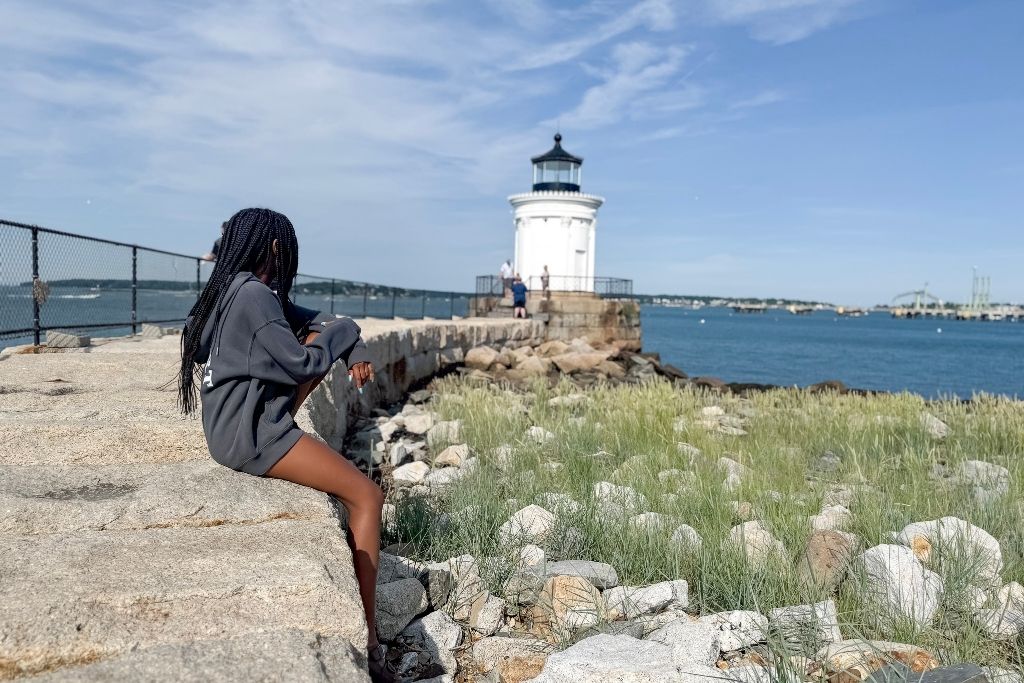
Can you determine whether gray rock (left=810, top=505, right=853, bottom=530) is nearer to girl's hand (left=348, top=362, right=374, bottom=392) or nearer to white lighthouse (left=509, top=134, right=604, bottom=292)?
girl's hand (left=348, top=362, right=374, bottom=392)

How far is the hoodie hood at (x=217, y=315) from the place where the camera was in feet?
9.59

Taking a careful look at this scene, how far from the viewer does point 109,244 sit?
9734 millimetres

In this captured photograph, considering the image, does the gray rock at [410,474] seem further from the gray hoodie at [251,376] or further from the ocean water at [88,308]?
the ocean water at [88,308]

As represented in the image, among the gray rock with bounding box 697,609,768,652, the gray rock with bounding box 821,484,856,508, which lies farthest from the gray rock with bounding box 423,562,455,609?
the gray rock with bounding box 821,484,856,508

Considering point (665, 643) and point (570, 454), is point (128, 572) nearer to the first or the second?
point (665, 643)

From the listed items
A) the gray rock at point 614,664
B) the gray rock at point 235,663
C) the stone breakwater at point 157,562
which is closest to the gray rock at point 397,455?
the stone breakwater at point 157,562

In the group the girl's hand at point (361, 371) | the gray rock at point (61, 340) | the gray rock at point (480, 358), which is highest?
the girl's hand at point (361, 371)

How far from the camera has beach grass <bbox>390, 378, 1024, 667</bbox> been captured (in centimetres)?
354

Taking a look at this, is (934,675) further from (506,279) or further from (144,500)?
(506,279)

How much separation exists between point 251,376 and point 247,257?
0.48 metres

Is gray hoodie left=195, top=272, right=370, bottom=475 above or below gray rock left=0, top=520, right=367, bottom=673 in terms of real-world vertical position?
above

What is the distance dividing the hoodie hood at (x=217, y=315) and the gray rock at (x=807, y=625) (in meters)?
2.25

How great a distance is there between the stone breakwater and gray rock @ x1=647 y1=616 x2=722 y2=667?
1232mm

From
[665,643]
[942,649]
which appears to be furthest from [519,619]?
[942,649]
